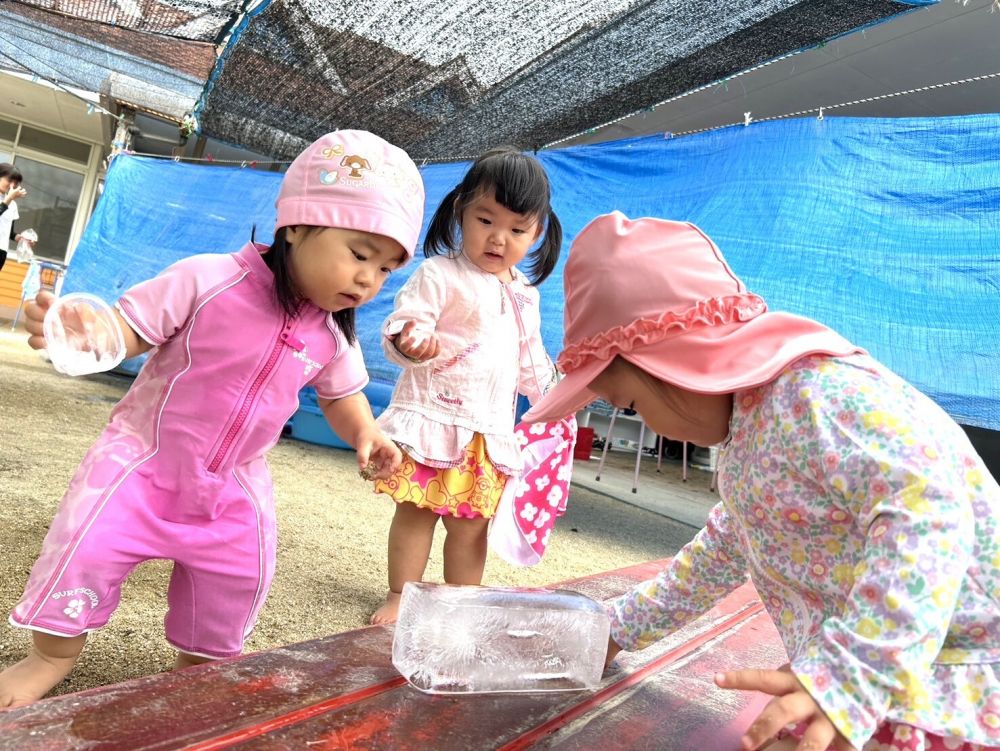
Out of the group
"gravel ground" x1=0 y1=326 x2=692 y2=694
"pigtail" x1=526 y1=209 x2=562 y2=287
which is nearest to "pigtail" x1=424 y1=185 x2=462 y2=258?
"pigtail" x1=526 y1=209 x2=562 y2=287

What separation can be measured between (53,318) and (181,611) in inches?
18.2

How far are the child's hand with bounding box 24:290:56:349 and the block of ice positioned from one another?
55 cm

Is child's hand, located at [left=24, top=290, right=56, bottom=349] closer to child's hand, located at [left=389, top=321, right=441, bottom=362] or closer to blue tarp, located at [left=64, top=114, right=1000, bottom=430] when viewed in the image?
child's hand, located at [left=389, top=321, right=441, bottom=362]

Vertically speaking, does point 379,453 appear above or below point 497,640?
above

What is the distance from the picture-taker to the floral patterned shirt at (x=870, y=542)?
582mm

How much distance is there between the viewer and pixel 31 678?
3.06 ft

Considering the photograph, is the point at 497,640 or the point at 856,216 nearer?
the point at 497,640

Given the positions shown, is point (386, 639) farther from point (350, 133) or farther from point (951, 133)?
point (951, 133)

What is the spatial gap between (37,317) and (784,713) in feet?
→ 3.07

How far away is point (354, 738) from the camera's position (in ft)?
1.98

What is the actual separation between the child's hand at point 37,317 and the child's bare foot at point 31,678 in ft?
1.33

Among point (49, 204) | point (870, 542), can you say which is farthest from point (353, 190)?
point (49, 204)

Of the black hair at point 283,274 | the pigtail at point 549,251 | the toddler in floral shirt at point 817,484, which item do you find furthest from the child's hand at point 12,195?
the toddler in floral shirt at point 817,484

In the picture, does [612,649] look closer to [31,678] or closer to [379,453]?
[379,453]
